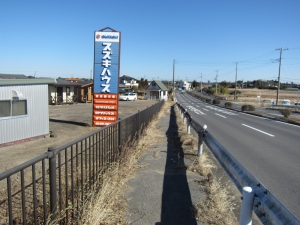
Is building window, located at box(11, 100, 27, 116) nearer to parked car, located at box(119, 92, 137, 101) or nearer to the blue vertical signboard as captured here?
the blue vertical signboard

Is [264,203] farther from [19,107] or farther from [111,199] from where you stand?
[19,107]

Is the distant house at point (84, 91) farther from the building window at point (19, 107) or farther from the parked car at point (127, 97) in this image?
the building window at point (19, 107)

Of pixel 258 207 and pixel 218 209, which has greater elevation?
pixel 258 207

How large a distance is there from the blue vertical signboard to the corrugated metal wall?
3111mm

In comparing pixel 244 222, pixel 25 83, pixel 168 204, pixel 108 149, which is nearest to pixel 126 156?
pixel 108 149

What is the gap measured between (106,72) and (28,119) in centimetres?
470

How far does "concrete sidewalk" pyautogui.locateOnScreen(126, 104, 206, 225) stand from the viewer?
133 inches

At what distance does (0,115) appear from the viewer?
9.30 metres

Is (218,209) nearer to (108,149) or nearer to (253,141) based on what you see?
(108,149)

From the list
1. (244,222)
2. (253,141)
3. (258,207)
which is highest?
(258,207)

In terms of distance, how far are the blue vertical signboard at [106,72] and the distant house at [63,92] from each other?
17.3m

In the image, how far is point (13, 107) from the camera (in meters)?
9.66

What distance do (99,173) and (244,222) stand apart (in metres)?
2.47

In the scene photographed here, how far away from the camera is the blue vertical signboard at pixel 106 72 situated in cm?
1330
